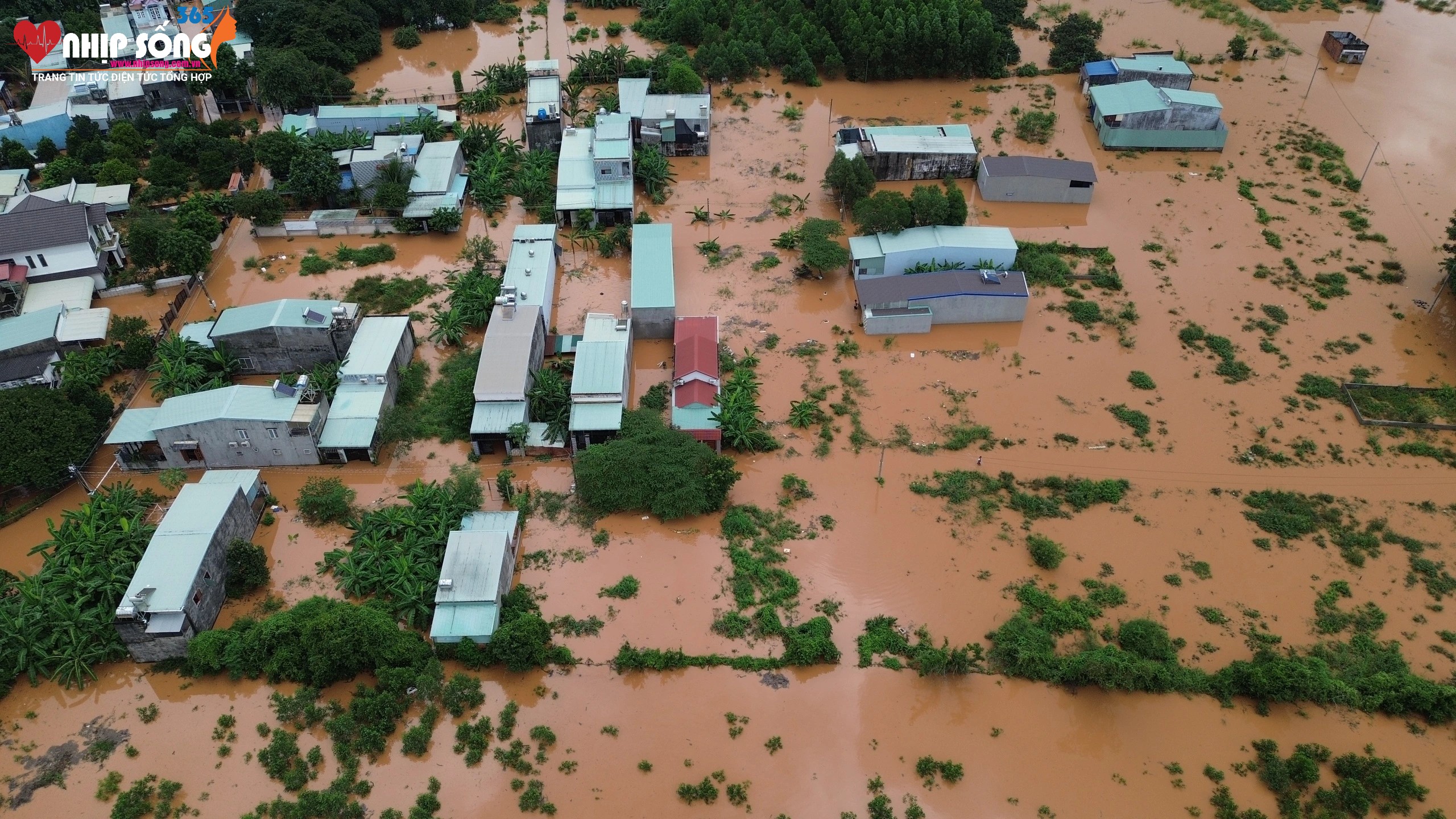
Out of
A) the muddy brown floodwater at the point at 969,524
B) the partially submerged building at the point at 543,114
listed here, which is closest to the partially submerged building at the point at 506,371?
the muddy brown floodwater at the point at 969,524

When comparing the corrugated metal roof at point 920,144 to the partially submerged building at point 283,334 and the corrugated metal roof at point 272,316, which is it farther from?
the corrugated metal roof at point 272,316

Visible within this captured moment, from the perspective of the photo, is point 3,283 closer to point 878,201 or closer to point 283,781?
point 283,781

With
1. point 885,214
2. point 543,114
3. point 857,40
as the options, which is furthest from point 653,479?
point 857,40

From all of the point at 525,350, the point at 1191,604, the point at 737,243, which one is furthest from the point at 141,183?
the point at 1191,604

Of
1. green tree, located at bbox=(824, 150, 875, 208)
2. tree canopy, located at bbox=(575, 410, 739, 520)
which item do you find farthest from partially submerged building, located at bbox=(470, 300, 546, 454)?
green tree, located at bbox=(824, 150, 875, 208)

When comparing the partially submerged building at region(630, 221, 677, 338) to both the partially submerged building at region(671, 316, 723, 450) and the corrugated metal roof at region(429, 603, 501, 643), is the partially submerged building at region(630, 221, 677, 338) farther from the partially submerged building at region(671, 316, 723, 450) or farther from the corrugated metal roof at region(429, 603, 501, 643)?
the corrugated metal roof at region(429, 603, 501, 643)
